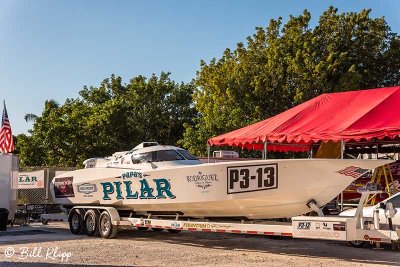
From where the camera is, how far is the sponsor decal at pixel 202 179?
1159 cm

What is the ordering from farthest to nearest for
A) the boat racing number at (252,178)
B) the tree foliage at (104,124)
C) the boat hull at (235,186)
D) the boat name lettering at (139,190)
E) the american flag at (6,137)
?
the tree foliage at (104,124), the american flag at (6,137), the boat name lettering at (139,190), the boat racing number at (252,178), the boat hull at (235,186)

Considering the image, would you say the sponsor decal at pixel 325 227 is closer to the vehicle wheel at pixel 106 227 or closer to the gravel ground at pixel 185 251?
the gravel ground at pixel 185 251

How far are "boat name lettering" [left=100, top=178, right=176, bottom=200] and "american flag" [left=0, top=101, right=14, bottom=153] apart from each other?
6.60m

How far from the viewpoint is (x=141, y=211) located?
14.1m

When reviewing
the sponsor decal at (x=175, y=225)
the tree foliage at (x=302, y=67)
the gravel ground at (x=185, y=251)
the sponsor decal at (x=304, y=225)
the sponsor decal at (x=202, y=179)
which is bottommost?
the gravel ground at (x=185, y=251)

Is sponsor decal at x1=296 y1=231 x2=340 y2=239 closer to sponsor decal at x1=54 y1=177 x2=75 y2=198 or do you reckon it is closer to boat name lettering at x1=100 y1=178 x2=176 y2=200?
boat name lettering at x1=100 y1=178 x2=176 y2=200

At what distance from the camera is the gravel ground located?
1038cm

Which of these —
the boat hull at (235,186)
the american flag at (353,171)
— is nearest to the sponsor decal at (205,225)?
the boat hull at (235,186)

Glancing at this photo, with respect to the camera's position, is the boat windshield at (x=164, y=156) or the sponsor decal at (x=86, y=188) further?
the sponsor decal at (x=86, y=188)

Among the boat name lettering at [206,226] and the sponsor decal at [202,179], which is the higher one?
the sponsor decal at [202,179]

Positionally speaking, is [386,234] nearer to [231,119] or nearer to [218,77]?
[231,119]

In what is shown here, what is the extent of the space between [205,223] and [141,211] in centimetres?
276

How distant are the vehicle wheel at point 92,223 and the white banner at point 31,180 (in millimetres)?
8383

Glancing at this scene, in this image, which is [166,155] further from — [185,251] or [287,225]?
[287,225]
